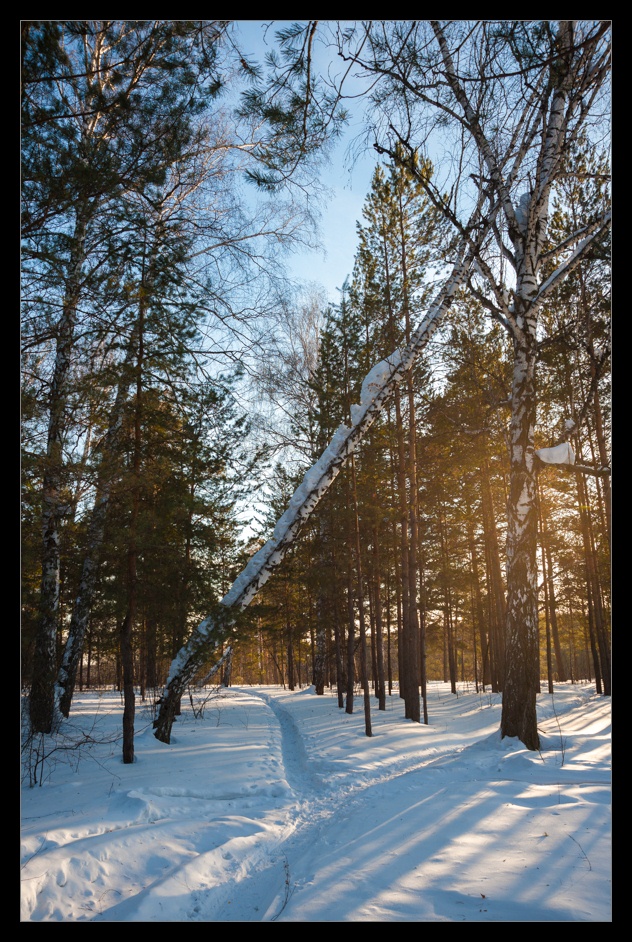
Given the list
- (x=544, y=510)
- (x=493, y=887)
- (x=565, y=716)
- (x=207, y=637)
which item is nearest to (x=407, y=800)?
(x=493, y=887)

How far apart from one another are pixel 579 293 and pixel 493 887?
13097 mm

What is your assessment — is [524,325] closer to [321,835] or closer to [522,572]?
[522,572]

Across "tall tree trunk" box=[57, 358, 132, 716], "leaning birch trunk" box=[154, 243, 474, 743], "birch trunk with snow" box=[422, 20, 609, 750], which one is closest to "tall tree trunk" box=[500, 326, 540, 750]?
"birch trunk with snow" box=[422, 20, 609, 750]

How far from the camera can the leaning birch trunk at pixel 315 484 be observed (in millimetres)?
8391

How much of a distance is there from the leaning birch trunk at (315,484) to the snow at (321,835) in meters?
1.57

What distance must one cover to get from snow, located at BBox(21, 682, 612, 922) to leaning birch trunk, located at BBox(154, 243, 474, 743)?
1.57 meters

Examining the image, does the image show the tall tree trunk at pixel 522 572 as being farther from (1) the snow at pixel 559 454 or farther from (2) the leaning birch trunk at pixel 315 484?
(2) the leaning birch trunk at pixel 315 484

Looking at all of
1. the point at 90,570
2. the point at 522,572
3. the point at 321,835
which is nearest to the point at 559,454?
the point at 522,572

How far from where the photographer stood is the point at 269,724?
12625 mm

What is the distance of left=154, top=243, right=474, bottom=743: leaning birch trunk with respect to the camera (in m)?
8.39

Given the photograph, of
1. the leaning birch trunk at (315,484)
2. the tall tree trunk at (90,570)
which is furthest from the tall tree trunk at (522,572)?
the tall tree trunk at (90,570)

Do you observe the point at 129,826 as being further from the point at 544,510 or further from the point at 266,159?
the point at 544,510

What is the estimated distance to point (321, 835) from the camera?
4648 millimetres

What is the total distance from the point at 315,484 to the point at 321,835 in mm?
5183
